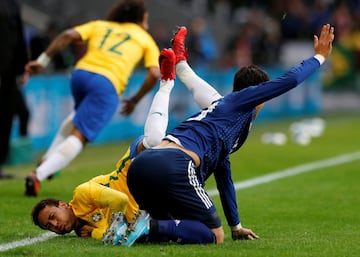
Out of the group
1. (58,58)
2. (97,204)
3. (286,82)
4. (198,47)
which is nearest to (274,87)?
(286,82)

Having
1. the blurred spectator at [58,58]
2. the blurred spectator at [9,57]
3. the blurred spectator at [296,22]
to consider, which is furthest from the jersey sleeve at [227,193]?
the blurred spectator at [296,22]

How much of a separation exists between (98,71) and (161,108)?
10.8 feet

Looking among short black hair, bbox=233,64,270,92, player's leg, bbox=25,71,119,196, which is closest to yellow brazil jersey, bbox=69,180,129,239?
short black hair, bbox=233,64,270,92

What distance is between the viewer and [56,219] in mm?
7840

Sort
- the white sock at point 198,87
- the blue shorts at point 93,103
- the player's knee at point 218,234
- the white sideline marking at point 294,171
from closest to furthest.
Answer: the player's knee at point 218,234, the white sock at point 198,87, the blue shorts at point 93,103, the white sideline marking at point 294,171

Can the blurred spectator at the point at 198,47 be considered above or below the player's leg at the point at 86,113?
below

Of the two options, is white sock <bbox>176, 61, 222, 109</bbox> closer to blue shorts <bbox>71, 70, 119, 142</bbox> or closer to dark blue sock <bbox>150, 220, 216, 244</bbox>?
dark blue sock <bbox>150, 220, 216, 244</bbox>

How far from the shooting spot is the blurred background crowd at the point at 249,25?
25.6 metres

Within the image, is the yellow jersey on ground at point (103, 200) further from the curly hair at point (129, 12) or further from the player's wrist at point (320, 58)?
the curly hair at point (129, 12)

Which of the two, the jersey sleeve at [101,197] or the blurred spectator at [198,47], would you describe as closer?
the jersey sleeve at [101,197]

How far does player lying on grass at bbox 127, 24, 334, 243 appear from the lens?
24.6 ft

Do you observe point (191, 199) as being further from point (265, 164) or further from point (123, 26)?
point (265, 164)

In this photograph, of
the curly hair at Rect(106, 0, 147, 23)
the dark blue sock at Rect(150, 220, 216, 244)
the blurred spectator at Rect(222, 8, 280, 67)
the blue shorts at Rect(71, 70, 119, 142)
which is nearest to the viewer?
the dark blue sock at Rect(150, 220, 216, 244)

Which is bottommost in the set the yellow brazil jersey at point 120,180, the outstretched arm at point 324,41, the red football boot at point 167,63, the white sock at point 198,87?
the yellow brazil jersey at point 120,180
